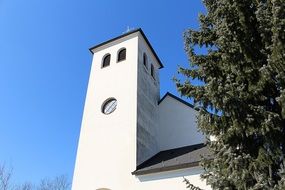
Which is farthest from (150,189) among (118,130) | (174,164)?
(118,130)

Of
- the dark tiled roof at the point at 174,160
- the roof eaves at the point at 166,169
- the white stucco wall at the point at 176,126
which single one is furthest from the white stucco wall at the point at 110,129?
the white stucco wall at the point at 176,126

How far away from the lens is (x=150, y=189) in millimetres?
11398

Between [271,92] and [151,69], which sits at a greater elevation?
[151,69]

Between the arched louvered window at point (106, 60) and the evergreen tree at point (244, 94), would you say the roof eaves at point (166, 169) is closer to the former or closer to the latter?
the evergreen tree at point (244, 94)

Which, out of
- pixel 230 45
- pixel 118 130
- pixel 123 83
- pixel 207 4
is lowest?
pixel 230 45

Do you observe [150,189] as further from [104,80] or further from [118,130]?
[104,80]

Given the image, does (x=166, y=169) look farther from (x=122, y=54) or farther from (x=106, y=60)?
(x=106, y=60)

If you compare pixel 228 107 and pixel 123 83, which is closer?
pixel 228 107

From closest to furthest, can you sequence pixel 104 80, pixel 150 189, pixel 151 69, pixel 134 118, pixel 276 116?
pixel 276 116
pixel 150 189
pixel 134 118
pixel 104 80
pixel 151 69

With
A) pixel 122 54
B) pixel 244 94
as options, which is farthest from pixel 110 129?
pixel 244 94

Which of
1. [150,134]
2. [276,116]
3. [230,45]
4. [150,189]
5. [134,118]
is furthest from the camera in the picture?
[150,134]

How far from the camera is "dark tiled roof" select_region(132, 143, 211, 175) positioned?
11.2 metres

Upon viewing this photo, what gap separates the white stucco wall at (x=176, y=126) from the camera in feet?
48.3

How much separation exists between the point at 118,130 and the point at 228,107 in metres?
8.42
